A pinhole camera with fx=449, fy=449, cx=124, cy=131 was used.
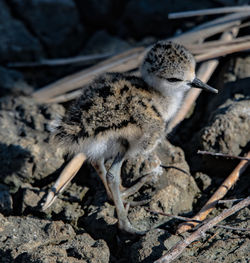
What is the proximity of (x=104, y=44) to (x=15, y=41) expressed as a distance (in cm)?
89

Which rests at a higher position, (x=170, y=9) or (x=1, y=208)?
(x=170, y=9)

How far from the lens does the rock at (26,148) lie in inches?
125

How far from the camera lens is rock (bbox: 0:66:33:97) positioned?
4.05 meters

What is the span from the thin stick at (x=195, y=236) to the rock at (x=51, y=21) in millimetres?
2772

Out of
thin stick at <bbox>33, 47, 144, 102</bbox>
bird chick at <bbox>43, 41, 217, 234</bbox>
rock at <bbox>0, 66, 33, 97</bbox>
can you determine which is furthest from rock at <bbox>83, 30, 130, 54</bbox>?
bird chick at <bbox>43, 41, 217, 234</bbox>

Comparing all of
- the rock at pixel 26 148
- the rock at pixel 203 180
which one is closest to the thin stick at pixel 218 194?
the rock at pixel 203 180

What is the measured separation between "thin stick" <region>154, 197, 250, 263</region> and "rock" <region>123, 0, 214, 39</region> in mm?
2573

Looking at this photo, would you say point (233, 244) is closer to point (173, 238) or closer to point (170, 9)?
point (173, 238)

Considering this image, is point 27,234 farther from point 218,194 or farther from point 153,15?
point 153,15

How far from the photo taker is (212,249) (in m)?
2.44

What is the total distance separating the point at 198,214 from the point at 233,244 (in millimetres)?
330

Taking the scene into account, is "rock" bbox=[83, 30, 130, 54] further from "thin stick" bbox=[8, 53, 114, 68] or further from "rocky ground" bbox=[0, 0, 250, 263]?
"thin stick" bbox=[8, 53, 114, 68]

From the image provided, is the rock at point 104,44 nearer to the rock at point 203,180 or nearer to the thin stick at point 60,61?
the thin stick at point 60,61

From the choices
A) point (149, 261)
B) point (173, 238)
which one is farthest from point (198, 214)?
point (149, 261)
